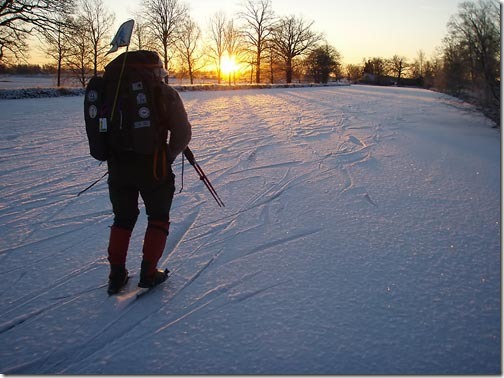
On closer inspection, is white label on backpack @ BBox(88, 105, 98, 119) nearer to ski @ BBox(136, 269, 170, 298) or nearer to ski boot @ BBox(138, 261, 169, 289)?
ski boot @ BBox(138, 261, 169, 289)

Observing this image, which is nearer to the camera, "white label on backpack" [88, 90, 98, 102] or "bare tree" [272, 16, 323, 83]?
"white label on backpack" [88, 90, 98, 102]

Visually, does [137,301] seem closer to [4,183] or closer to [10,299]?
[10,299]

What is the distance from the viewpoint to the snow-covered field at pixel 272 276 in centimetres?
183

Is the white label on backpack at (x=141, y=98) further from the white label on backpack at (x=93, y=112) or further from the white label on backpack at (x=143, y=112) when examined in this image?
the white label on backpack at (x=93, y=112)

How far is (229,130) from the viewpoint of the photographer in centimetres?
911

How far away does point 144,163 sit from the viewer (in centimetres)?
219

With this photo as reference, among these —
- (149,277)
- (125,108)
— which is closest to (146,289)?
(149,277)

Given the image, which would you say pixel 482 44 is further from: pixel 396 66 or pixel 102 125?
pixel 396 66

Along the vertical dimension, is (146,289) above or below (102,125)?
below

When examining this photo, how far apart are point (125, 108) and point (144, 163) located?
0.39 m

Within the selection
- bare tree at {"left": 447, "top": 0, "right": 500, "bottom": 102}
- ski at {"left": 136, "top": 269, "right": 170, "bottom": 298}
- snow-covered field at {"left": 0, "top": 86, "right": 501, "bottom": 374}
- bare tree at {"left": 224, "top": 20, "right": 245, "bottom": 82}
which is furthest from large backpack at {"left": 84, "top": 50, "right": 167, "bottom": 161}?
bare tree at {"left": 224, "top": 20, "right": 245, "bottom": 82}

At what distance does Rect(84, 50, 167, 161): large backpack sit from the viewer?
6.92ft

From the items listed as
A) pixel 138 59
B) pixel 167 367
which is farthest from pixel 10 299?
pixel 138 59

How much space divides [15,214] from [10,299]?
1.87m
